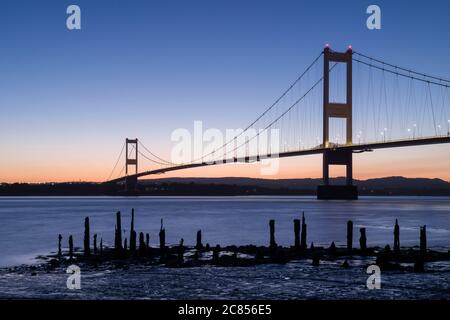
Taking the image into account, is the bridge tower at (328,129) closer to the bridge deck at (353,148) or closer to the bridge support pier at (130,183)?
the bridge deck at (353,148)

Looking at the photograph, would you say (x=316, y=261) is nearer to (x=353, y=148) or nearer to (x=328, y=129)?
(x=353, y=148)

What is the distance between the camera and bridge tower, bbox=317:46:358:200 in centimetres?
8312

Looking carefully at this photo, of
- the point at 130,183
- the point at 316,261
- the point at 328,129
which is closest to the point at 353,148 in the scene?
the point at 328,129

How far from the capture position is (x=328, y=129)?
86312 mm

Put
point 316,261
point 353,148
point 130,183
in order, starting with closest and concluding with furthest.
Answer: point 316,261, point 353,148, point 130,183

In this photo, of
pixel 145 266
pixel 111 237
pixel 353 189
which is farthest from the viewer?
pixel 353 189

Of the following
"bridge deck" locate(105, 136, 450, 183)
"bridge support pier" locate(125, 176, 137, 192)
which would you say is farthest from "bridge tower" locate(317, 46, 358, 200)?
"bridge support pier" locate(125, 176, 137, 192)

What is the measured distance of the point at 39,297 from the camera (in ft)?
47.2

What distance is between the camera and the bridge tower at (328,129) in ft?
273

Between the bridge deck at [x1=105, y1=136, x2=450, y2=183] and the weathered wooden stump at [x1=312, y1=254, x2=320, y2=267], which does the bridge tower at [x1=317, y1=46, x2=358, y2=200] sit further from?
the weathered wooden stump at [x1=312, y1=254, x2=320, y2=267]

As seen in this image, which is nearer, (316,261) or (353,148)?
(316,261)
